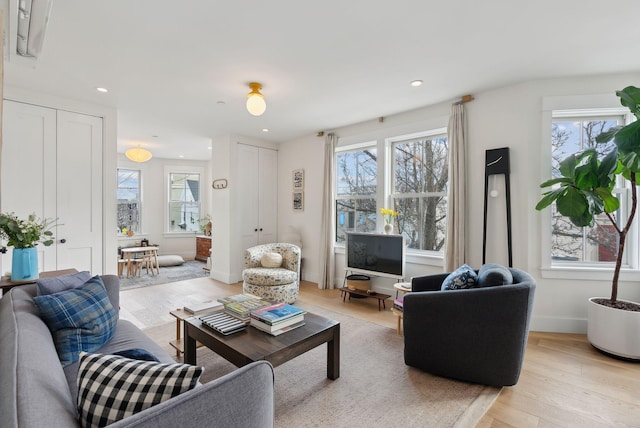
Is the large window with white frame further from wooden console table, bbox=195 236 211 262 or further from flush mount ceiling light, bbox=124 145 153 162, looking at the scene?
wooden console table, bbox=195 236 211 262

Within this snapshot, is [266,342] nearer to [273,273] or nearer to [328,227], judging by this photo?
[273,273]

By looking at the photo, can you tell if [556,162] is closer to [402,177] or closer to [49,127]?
[402,177]

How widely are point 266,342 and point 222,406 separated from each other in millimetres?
1113

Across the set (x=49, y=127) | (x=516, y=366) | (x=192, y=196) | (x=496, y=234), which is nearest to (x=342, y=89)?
(x=496, y=234)

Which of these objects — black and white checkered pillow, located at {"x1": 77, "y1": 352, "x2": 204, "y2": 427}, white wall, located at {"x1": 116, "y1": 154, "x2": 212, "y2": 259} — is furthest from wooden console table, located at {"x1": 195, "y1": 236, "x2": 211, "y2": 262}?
black and white checkered pillow, located at {"x1": 77, "y1": 352, "x2": 204, "y2": 427}

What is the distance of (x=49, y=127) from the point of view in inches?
137

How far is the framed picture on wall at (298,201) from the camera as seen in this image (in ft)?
17.8

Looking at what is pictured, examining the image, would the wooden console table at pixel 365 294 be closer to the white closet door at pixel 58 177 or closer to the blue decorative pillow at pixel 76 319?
the blue decorative pillow at pixel 76 319

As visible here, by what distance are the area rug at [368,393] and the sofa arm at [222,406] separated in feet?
3.46

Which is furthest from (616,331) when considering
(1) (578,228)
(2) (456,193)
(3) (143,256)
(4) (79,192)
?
(3) (143,256)

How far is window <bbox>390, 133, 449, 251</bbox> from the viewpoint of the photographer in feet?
12.9

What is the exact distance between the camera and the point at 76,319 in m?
1.64

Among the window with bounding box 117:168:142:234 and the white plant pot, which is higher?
the window with bounding box 117:168:142:234

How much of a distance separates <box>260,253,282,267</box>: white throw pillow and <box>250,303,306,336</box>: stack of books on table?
211 centimetres
